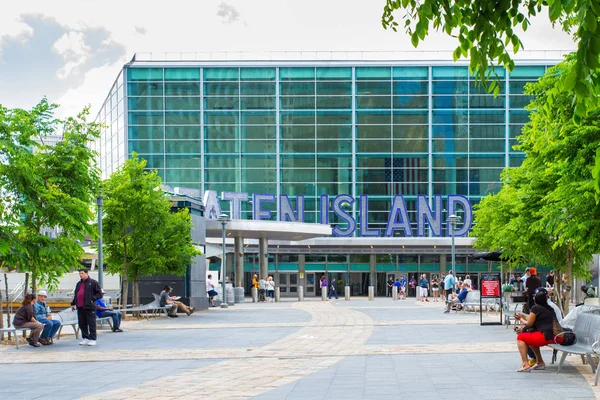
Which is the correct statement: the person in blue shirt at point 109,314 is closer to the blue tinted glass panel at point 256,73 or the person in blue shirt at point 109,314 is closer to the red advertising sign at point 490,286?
the red advertising sign at point 490,286

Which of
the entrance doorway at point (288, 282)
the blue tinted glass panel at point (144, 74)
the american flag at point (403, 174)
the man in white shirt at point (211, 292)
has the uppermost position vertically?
the blue tinted glass panel at point (144, 74)

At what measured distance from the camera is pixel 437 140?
70.1 meters

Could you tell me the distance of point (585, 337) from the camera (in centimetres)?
1316

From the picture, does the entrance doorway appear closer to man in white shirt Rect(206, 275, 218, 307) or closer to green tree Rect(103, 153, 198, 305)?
man in white shirt Rect(206, 275, 218, 307)

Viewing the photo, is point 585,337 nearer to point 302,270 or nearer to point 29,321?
point 29,321

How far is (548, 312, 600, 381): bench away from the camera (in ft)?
41.2

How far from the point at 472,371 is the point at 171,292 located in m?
23.2

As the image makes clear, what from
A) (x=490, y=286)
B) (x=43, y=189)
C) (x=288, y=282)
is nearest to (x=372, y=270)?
(x=288, y=282)

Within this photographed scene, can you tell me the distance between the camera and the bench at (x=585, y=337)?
1255 centimetres

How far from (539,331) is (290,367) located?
389 cm

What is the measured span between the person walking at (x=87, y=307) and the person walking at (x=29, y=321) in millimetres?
941

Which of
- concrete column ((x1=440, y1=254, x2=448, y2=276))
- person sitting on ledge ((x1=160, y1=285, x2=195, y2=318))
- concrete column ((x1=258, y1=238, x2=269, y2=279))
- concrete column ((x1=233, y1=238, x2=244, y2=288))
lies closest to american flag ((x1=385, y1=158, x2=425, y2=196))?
concrete column ((x1=440, y1=254, x2=448, y2=276))

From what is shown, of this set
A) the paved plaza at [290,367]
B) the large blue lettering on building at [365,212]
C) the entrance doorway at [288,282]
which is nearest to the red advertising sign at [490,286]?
the paved plaza at [290,367]

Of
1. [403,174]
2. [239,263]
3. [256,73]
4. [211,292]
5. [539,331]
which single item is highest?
[256,73]
